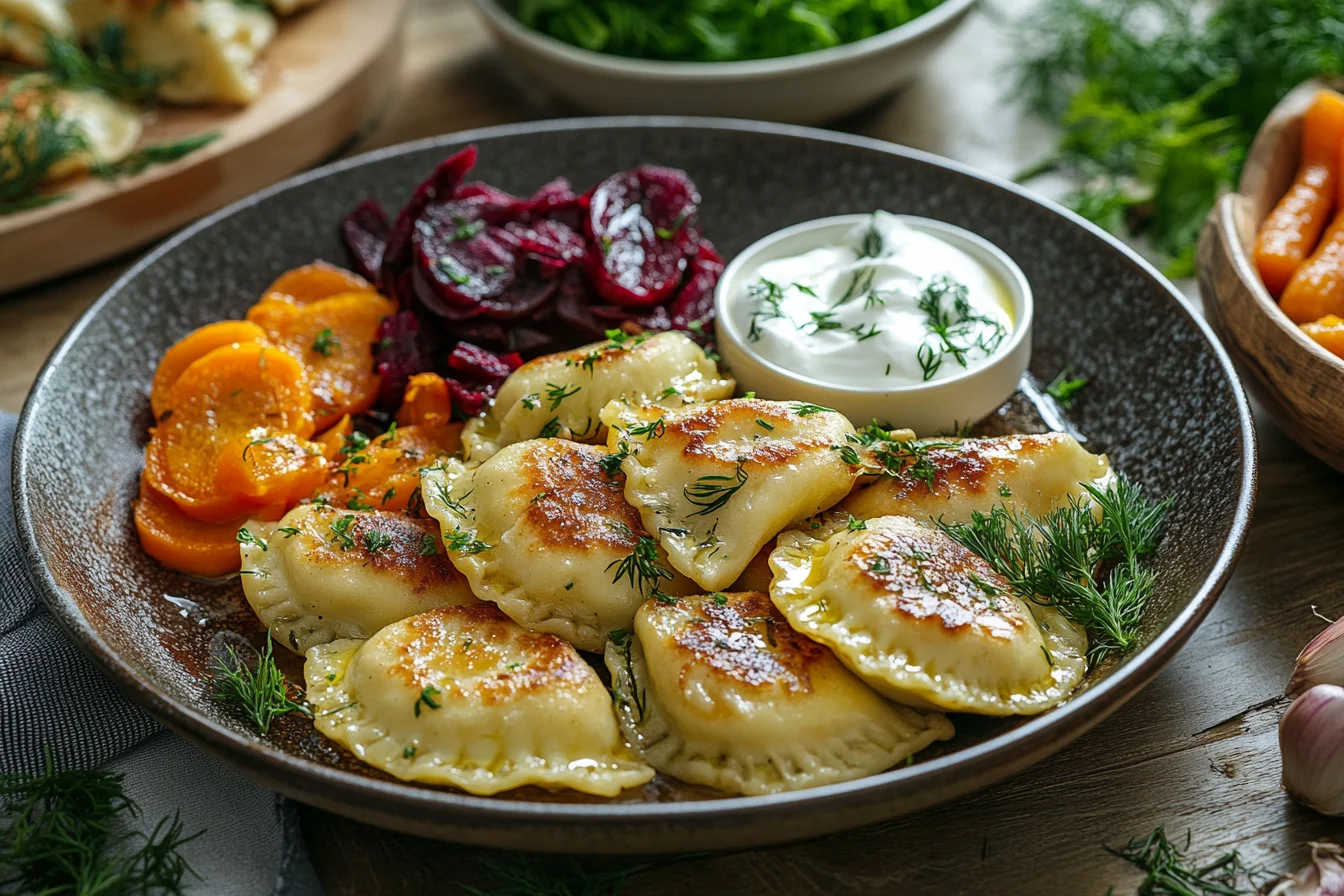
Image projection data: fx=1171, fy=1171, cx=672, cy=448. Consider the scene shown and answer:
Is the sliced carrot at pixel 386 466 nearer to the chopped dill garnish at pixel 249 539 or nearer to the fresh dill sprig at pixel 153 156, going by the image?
the chopped dill garnish at pixel 249 539

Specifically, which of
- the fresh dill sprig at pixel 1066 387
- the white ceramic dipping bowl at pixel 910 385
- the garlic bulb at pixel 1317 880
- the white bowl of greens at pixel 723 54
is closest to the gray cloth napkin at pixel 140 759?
the white ceramic dipping bowl at pixel 910 385

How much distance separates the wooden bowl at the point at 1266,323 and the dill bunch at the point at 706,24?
203 cm

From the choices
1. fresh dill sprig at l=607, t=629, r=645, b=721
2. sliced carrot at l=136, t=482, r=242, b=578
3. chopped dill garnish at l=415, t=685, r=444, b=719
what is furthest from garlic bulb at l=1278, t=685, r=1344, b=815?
sliced carrot at l=136, t=482, r=242, b=578

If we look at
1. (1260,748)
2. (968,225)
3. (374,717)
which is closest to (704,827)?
(374,717)

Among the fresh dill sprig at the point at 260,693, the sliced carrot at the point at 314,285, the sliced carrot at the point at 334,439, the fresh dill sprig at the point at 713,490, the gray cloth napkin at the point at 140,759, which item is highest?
the fresh dill sprig at the point at 713,490

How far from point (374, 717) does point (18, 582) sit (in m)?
1.33

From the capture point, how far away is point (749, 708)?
2.58 metres

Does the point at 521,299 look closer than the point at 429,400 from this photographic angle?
No

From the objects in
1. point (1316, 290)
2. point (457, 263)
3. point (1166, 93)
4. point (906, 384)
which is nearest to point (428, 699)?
point (906, 384)

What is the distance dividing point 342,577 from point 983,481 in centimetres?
170

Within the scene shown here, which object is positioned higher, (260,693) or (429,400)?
(429,400)

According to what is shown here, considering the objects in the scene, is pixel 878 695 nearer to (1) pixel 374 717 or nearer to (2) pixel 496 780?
(2) pixel 496 780

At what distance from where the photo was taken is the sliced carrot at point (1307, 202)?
3898 mm

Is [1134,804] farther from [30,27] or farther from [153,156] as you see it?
[30,27]
